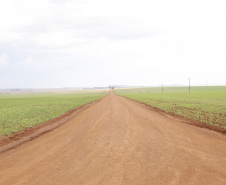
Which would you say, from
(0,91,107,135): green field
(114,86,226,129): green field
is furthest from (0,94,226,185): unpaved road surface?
(114,86,226,129): green field

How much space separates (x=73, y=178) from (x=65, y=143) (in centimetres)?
397

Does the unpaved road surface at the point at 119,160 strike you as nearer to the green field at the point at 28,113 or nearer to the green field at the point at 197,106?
the green field at the point at 28,113

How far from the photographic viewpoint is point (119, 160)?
22.1 feet

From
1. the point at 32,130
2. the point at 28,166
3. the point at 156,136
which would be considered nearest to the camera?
the point at 28,166

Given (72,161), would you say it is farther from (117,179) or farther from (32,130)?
(32,130)

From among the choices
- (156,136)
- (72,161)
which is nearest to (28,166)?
(72,161)

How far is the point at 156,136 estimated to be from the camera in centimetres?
1009

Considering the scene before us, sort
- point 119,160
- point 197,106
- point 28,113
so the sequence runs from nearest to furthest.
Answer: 1. point 119,160
2. point 28,113
3. point 197,106

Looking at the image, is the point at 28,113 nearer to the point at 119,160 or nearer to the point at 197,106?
the point at 119,160

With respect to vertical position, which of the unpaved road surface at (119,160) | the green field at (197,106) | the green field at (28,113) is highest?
the unpaved road surface at (119,160)

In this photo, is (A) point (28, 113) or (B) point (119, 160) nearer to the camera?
(B) point (119, 160)

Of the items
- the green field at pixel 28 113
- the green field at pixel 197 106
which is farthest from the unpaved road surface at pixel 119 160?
the green field at pixel 197 106

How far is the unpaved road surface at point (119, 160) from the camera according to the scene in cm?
543

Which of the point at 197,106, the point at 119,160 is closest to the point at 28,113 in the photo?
the point at 119,160
